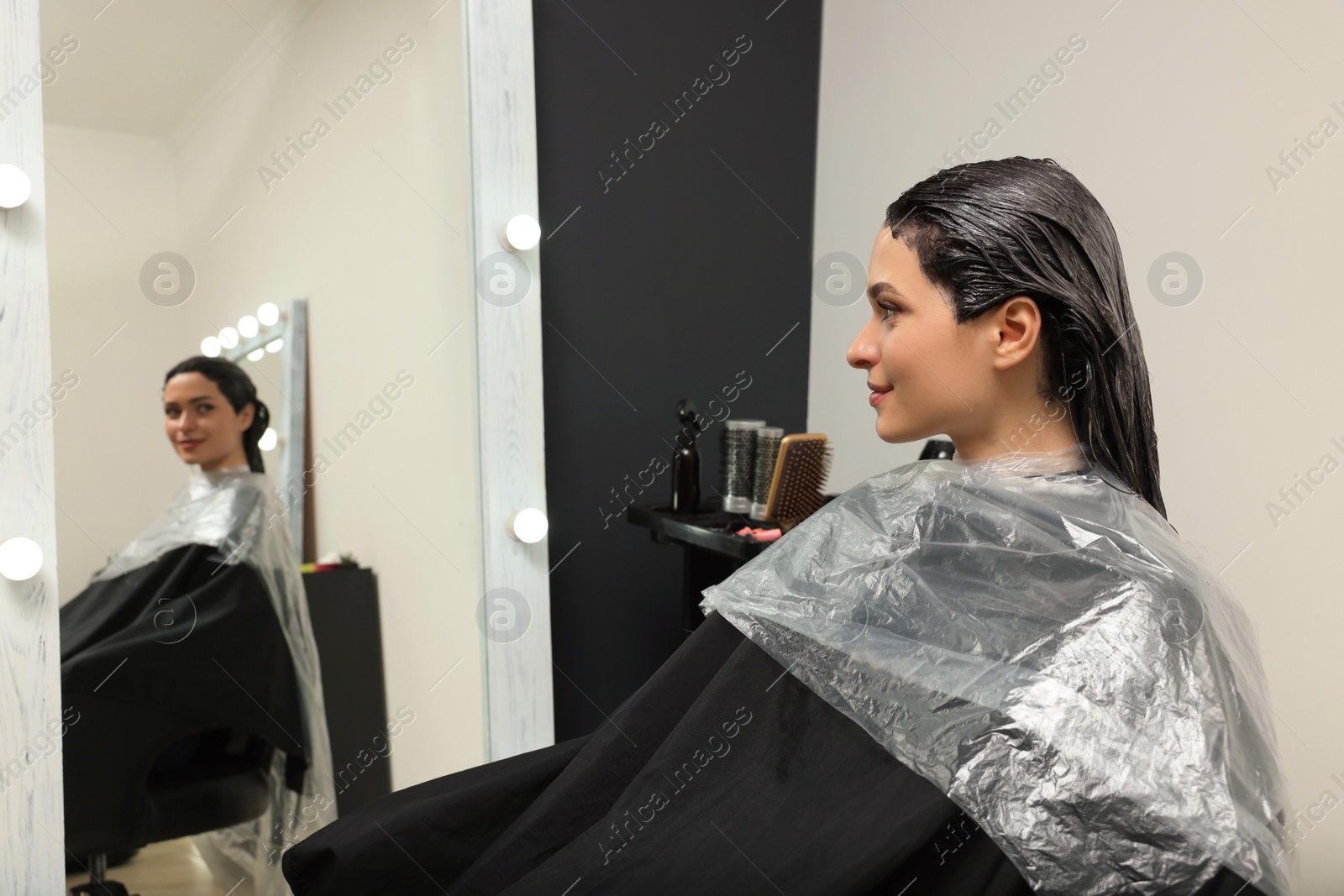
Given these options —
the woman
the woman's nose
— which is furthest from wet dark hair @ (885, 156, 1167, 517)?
the woman's nose

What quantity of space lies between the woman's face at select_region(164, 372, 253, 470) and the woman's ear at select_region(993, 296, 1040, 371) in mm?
1370

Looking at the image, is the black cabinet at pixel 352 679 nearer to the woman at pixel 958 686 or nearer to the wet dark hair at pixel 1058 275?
the woman at pixel 958 686

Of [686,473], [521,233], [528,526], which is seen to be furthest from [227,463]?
[686,473]

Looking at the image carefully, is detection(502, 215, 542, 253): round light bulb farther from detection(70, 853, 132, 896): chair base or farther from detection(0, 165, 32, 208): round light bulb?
detection(70, 853, 132, 896): chair base

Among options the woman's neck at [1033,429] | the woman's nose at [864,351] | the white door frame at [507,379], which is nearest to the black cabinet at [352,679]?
the white door frame at [507,379]

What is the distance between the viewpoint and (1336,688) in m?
1.53

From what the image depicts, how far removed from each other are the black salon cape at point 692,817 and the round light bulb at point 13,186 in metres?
1.18

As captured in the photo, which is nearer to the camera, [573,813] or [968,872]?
[968,872]

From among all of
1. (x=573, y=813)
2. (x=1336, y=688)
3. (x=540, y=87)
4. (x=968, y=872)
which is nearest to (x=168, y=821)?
(x=573, y=813)

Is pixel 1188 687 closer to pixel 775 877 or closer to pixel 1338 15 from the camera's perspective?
pixel 775 877

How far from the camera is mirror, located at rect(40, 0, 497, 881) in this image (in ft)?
5.53

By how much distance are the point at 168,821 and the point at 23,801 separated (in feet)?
0.79

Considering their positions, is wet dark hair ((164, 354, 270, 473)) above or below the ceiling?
below

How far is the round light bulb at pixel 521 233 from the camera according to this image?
79.7 inches
